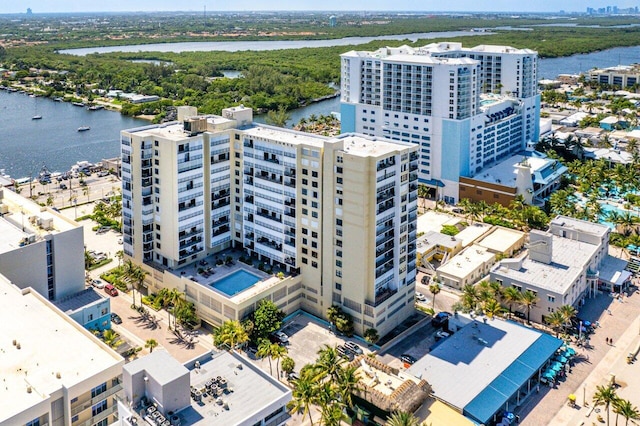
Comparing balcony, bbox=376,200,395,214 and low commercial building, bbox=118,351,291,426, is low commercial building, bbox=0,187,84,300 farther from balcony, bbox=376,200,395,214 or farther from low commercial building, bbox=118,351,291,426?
balcony, bbox=376,200,395,214

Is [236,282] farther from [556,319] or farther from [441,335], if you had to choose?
[556,319]

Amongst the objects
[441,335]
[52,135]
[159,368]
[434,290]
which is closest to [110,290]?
[159,368]

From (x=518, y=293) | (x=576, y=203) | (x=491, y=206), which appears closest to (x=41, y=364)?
(x=518, y=293)

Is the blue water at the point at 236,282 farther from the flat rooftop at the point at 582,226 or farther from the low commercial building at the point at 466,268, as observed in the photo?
the flat rooftop at the point at 582,226

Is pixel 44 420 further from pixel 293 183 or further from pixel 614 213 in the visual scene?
pixel 614 213

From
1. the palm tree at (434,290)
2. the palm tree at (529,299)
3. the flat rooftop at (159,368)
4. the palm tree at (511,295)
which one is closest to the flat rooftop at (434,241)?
the palm tree at (434,290)

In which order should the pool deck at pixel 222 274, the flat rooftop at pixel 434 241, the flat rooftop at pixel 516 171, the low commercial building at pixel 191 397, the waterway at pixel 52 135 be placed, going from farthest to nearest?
the waterway at pixel 52 135 → the flat rooftop at pixel 516 171 → the flat rooftop at pixel 434 241 → the pool deck at pixel 222 274 → the low commercial building at pixel 191 397
